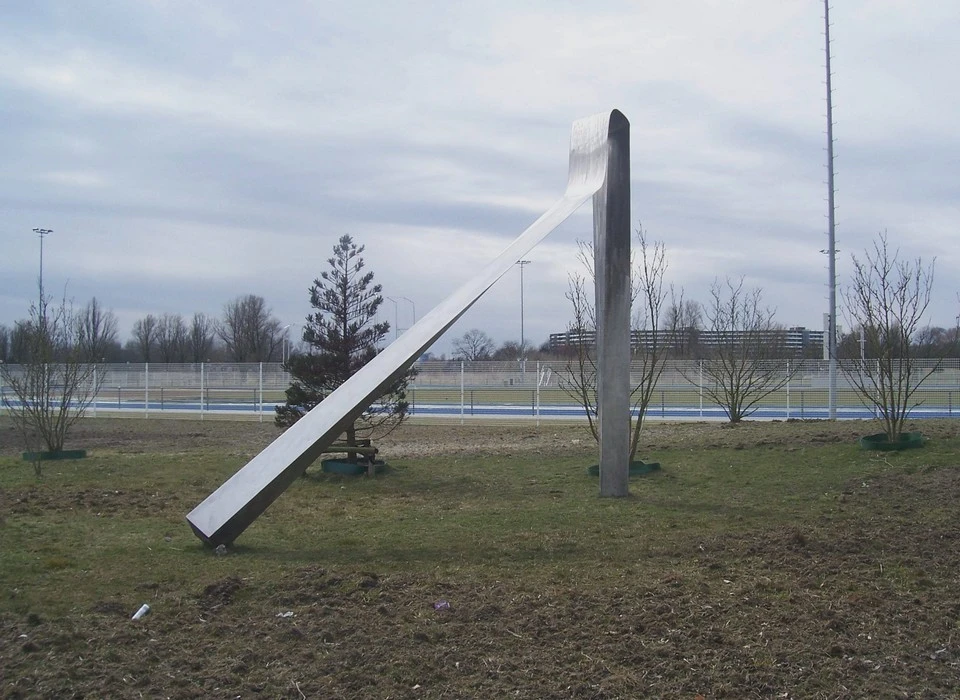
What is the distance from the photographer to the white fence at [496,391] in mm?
25141

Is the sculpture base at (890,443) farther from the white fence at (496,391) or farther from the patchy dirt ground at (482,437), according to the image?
the white fence at (496,391)

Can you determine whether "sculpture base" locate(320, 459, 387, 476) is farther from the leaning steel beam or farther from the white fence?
the white fence

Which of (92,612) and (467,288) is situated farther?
(467,288)

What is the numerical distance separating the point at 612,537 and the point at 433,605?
7.66 ft

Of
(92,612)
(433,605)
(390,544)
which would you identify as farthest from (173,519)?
(433,605)

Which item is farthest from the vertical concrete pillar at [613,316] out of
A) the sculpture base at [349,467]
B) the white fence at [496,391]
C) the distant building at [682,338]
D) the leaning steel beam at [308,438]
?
the white fence at [496,391]

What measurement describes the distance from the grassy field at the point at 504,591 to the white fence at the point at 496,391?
14066 millimetres

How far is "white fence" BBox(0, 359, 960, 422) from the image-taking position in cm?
2514

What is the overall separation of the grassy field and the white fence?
46.1 ft

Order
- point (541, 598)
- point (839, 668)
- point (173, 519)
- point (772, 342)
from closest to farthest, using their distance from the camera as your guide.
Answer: point (839, 668), point (541, 598), point (173, 519), point (772, 342)

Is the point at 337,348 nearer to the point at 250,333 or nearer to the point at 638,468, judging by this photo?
the point at 638,468

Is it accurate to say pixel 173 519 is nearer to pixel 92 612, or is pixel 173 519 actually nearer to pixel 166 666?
pixel 92 612

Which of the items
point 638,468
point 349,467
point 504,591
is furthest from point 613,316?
point 349,467

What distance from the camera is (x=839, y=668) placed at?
4.08 m
